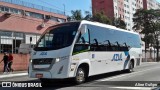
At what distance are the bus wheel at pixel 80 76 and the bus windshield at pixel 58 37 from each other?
1.38 metres

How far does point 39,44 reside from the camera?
44.3ft

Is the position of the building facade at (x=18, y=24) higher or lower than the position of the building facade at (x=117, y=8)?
lower

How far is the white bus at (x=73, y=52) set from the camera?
12625 millimetres

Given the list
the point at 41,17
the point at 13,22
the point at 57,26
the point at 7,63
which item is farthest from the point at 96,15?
the point at 57,26

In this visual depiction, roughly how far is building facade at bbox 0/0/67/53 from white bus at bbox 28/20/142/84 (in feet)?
83.4

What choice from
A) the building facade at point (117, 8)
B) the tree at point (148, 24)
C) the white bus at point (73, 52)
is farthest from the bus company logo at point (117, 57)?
the building facade at point (117, 8)

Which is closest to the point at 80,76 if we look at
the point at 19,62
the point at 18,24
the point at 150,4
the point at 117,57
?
the point at 117,57

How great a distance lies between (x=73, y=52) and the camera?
1304 cm

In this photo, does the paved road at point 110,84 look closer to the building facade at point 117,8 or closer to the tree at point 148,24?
the tree at point 148,24

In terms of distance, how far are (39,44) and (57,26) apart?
3.81 feet

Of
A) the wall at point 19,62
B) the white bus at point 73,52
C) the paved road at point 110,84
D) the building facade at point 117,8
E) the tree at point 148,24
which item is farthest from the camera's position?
the building facade at point 117,8

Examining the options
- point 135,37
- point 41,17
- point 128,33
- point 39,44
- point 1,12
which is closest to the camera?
point 39,44

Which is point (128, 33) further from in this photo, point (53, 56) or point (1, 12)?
point (1, 12)

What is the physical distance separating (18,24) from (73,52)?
3162 centimetres
